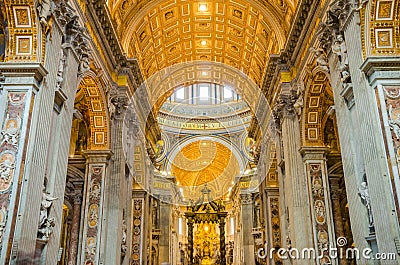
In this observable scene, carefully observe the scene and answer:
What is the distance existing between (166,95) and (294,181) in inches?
442

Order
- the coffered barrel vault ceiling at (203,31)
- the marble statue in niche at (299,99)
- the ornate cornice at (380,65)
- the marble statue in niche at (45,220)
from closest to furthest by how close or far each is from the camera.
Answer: the ornate cornice at (380,65)
the marble statue in niche at (45,220)
the marble statue in niche at (299,99)
the coffered barrel vault ceiling at (203,31)

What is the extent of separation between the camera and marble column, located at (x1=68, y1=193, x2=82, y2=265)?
40.3ft

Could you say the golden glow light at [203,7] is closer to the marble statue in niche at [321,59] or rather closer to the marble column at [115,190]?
the marble column at [115,190]

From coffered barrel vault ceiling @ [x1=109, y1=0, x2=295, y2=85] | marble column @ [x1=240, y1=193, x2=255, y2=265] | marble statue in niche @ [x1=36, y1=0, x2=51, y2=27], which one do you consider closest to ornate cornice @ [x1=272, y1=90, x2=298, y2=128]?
coffered barrel vault ceiling @ [x1=109, y1=0, x2=295, y2=85]

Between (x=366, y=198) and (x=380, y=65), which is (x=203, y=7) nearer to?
(x=380, y=65)

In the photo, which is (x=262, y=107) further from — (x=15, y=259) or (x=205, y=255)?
(x=205, y=255)

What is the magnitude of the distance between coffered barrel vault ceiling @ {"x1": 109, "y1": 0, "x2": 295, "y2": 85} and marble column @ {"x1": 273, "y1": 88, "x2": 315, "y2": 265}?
238 cm

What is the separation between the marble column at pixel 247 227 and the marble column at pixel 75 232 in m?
16.7

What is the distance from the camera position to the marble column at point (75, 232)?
40.3ft

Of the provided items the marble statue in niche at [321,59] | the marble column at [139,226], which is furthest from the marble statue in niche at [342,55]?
the marble column at [139,226]

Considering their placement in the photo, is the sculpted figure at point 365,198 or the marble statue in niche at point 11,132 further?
the sculpted figure at point 365,198

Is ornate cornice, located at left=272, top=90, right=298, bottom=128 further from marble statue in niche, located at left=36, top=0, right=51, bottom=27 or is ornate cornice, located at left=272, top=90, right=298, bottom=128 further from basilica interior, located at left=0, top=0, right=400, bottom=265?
marble statue in niche, located at left=36, top=0, right=51, bottom=27

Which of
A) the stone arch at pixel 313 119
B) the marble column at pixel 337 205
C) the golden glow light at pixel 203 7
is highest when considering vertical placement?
the golden glow light at pixel 203 7

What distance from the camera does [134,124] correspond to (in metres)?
14.8
